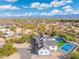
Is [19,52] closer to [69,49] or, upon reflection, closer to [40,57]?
[40,57]

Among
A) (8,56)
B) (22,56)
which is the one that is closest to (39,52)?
(22,56)

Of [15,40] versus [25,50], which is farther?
[15,40]

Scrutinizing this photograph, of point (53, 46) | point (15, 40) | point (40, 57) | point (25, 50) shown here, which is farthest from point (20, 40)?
point (40, 57)

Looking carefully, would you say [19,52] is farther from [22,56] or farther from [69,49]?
[69,49]

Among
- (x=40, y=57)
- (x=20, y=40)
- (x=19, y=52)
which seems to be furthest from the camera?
(x=20, y=40)

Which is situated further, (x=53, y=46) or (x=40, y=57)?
(x=53, y=46)

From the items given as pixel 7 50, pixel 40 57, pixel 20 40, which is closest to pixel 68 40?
pixel 20 40

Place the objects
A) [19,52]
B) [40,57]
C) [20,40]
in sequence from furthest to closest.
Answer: [20,40] → [19,52] → [40,57]
